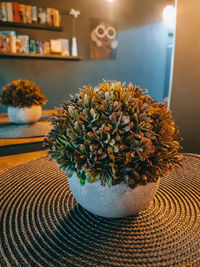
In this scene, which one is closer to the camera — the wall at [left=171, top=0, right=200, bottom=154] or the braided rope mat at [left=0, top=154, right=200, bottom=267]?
the braided rope mat at [left=0, top=154, right=200, bottom=267]

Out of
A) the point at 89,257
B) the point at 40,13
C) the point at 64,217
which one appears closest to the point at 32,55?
the point at 40,13

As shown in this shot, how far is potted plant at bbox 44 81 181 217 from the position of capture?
53cm

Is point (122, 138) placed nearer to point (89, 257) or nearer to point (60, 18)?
Result: point (89, 257)

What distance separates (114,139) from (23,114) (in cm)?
127

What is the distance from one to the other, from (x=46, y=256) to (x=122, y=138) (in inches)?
12.3

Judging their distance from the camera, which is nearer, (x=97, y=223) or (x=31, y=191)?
(x=97, y=223)

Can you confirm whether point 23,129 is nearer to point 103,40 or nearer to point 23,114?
point 23,114

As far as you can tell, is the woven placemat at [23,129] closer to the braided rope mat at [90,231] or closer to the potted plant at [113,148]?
the braided rope mat at [90,231]

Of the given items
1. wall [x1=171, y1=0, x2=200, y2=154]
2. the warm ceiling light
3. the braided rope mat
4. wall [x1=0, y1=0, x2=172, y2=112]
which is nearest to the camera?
the braided rope mat

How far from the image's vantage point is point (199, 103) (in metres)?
1.30

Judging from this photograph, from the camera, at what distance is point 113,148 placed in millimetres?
523

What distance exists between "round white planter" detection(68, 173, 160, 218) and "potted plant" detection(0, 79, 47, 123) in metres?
1.17

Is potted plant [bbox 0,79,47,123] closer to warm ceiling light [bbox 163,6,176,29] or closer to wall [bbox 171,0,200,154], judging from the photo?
wall [bbox 171,0,200,154]

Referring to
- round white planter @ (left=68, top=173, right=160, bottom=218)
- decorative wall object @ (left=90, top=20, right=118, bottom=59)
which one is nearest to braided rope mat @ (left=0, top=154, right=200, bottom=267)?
round white planter @ (left=68, top=173, right=160, bottom=218)
